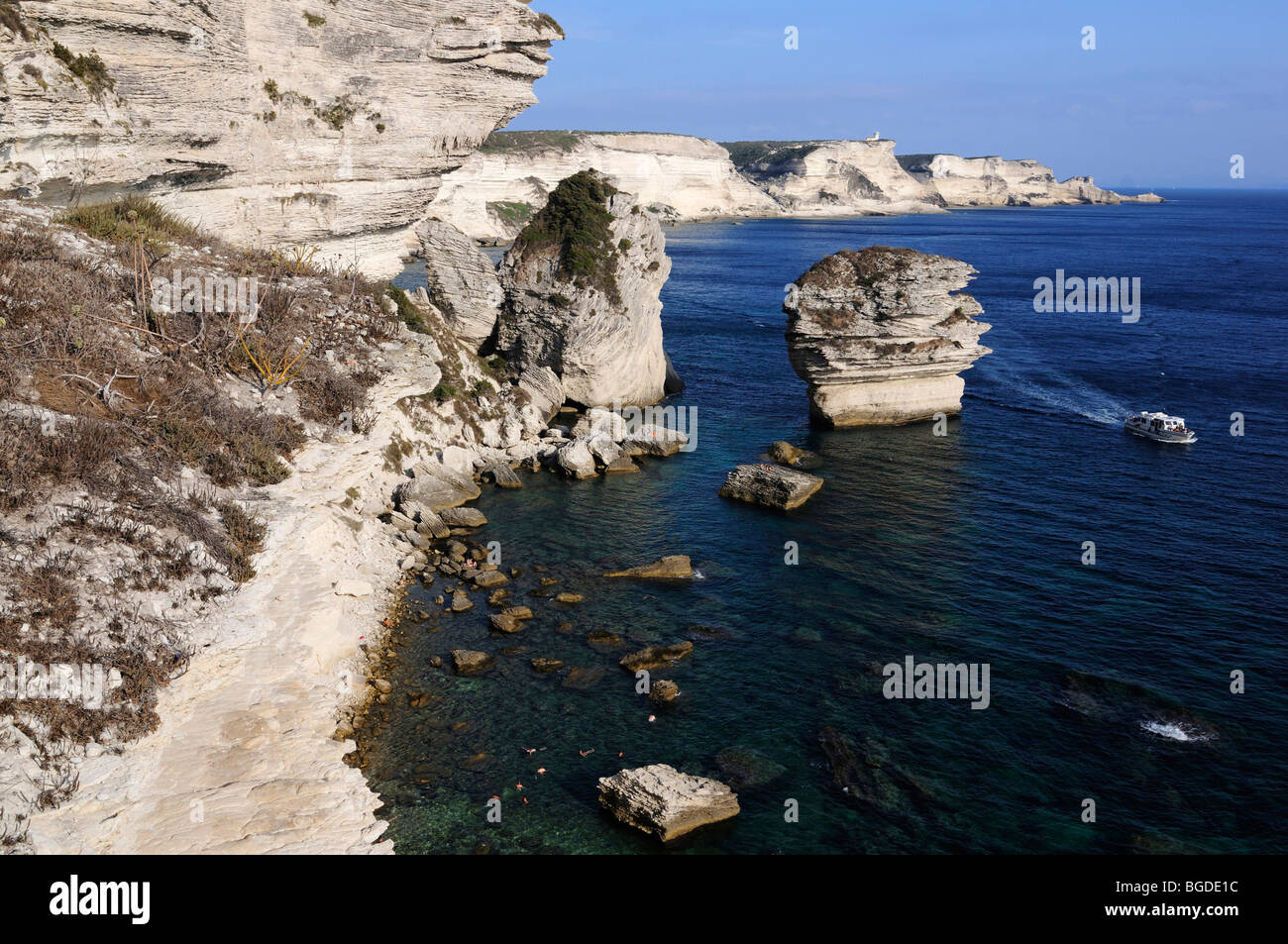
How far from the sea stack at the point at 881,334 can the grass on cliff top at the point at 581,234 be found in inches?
390

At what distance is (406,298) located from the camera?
43.5 meters

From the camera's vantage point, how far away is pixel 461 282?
46656 millimetres

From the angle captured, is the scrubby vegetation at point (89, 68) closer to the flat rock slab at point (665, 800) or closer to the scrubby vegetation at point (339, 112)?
the scrubby vegetation at point (339, 112)

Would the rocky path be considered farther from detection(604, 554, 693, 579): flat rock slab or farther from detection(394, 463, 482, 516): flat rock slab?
detection(604, 554, 693, 579): flat rock slab

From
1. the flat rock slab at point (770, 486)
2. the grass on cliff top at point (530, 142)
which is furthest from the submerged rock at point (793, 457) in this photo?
the grass on cliff top at point (530, 142)

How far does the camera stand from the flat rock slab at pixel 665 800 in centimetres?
1742

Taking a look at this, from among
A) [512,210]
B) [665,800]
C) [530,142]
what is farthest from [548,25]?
[530,142]

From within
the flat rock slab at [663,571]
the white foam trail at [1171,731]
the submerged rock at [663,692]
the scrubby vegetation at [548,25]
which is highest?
the scrubby vegetation at [548,25]

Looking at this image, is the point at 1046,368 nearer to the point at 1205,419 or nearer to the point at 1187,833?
the point at 1205,419

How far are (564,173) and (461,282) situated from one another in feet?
375

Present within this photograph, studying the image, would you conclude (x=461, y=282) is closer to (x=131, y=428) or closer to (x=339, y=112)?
(x=339, y=112)

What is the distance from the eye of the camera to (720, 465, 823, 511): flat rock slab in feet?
116
